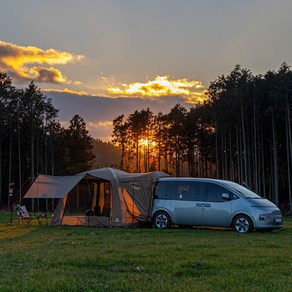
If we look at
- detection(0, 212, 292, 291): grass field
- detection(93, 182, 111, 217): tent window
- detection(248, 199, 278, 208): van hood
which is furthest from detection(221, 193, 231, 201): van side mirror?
detection(93, 182, 111, 217): tent window

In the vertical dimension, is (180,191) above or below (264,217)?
above

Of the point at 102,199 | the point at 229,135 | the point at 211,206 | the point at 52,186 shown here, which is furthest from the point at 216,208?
the point at 229,135

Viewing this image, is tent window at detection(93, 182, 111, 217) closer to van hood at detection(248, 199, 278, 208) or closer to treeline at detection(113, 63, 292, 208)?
van hood at detection(248, 199, 278, 208)

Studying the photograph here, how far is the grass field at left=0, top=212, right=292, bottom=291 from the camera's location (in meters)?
5.77

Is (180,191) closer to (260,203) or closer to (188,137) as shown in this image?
(260,203)

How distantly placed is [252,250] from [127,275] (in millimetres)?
3792

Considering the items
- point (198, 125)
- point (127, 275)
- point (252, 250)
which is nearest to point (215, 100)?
point (198, 125)

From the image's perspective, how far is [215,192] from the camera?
15680 millimetres

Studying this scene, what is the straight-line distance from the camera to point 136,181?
691 inches

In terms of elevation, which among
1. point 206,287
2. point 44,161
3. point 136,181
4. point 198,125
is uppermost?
point 198,125

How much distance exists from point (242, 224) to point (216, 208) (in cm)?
106

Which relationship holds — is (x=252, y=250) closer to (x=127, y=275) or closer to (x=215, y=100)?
(x=127, y=275)

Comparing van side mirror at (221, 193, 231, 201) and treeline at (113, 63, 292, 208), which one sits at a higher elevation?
treeline at (113, 63, 292, 208)

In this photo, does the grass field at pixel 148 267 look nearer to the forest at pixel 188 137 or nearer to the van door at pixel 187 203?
the van door at pixel 187 203
